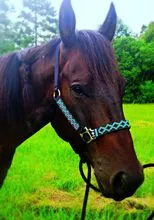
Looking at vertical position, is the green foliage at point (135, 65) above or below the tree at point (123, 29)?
above

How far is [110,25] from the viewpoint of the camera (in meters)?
3.05

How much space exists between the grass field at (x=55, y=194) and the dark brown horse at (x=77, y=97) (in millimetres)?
1874

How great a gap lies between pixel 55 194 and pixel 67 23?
351cm

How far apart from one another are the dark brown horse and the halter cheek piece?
3 centimetres

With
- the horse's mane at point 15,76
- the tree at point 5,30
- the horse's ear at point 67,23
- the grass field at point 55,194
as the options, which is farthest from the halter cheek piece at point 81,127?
the tree at point 5,30

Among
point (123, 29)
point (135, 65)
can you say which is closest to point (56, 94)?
point (135, 65)

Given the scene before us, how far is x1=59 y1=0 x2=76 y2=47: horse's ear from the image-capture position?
269cm

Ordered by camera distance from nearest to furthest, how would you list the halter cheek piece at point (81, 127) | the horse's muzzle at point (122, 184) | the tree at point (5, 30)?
the horse's muzzle at point (122, 184) → the halter cheek piece at point (81, 127) → the tree at point (5, 30)

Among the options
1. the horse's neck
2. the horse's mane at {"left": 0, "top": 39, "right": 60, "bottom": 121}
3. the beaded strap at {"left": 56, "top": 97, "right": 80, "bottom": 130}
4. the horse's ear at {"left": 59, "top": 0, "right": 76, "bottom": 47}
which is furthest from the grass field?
the horse's ear at {"left": 59, "top": 0, "right": 76, "bottom": 47}

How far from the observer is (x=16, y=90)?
3023 mm

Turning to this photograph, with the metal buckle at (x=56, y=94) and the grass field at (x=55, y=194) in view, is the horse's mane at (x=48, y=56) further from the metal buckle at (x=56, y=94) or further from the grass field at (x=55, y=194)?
the grass field at (x=55, y=194)

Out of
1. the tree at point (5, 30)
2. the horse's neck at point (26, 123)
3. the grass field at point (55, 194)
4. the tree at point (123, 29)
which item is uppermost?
the horse's neck at point (26, 123)

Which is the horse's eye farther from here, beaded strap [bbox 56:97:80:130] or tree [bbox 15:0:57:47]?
tree [bbox 15:0:57:47]

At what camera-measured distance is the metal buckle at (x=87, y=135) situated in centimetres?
255
